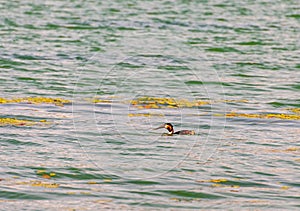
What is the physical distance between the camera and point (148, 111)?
47.2 feet

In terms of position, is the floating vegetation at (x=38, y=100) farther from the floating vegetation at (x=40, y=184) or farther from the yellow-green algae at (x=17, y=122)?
the floating vegetation at (x=40, y=184)

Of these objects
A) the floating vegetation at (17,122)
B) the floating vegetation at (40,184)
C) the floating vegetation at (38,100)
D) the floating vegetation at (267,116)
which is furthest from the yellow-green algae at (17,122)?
the floating vegetation at (267,116)

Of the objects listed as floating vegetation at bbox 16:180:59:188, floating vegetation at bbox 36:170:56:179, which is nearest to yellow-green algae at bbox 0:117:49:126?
floating vegetation at bbox 36:170:56:179

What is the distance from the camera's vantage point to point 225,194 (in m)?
9.82

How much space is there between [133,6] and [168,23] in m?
4.32

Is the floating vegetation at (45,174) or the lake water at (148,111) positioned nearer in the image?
the lake water at (148,111)

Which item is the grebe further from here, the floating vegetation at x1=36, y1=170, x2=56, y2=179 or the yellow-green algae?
the floating vegetation at x1=36, y1=170, x2=56, y2=179

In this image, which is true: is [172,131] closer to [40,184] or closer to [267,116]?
[267,116]

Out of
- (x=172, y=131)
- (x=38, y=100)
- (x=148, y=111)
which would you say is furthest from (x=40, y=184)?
(x=38, y=100)

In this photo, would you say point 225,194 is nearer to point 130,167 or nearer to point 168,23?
point 130,167

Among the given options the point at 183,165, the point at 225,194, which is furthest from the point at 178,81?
the point at 225,194

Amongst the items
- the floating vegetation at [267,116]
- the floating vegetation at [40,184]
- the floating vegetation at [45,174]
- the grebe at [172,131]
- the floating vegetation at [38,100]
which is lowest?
the floating vegetation at [267,116]

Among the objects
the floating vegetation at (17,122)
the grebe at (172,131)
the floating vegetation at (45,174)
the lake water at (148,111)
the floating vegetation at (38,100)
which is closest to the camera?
the lake water at (148,111)

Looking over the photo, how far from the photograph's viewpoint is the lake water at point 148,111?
32.5 ft
